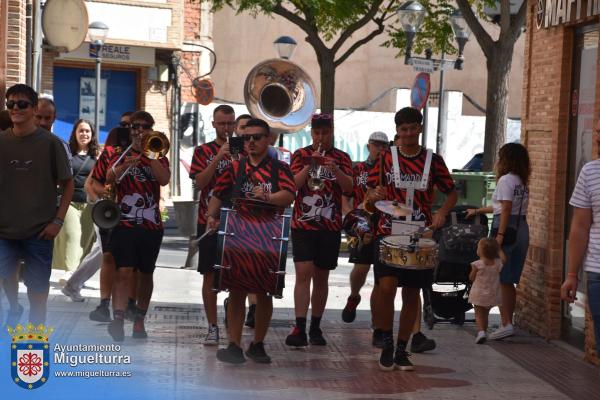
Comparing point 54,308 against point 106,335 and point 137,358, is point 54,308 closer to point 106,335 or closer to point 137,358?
point 106,335

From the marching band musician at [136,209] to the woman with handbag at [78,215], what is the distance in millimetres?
2649

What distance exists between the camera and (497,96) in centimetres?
2162

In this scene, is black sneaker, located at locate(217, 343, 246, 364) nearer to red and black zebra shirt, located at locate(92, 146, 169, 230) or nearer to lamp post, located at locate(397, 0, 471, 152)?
red and black zebra shirt, located at locate(92, 146, 169, 230)

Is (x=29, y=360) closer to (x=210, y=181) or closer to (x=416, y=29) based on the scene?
(x=210, y=181)

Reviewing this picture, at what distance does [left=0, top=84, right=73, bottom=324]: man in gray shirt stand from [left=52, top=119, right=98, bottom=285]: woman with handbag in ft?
13.4

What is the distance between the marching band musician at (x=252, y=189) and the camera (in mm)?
9586

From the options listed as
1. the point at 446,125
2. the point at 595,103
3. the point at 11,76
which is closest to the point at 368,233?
the point at 595,103

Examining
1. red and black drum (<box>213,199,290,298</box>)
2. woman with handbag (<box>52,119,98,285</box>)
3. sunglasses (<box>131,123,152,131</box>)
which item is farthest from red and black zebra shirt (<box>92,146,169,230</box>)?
woman with handbag (<box>52,119,98,285</box>)

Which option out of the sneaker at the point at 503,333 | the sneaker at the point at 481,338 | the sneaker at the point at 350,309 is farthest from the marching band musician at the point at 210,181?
the sneaker at the point at 503,333

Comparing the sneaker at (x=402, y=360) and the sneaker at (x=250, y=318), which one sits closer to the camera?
the sneaker at (x=402, y=360)

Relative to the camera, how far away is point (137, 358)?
377 inches

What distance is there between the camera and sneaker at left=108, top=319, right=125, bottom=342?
1023 cm

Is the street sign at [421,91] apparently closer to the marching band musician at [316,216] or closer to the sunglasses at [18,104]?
the marching band musician at [316,216]

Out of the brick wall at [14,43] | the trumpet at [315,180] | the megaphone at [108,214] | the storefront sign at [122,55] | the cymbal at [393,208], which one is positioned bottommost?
the megaphone at [108,214]
